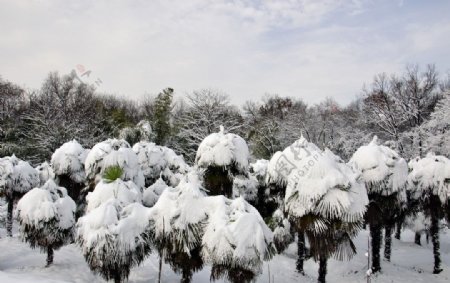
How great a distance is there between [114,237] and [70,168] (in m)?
9.08

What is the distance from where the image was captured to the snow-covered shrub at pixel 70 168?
19141 mm

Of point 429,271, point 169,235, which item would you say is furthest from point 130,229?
point 429,271

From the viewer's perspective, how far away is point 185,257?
10969 mm

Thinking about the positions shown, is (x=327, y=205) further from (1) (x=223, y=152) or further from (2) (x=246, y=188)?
(2) (x=246, y=188)

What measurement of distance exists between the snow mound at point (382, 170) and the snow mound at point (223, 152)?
565 centimetres

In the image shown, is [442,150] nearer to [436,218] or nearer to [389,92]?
[389,92]

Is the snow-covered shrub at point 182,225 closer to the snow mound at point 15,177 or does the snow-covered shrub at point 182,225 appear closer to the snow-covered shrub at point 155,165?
the snow-covered shrub at point 155,165

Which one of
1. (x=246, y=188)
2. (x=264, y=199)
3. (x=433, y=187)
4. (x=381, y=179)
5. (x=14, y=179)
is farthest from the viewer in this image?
(x=264, y=199)

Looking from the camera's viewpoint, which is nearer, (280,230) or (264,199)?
(280,230)

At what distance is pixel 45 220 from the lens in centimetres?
1486

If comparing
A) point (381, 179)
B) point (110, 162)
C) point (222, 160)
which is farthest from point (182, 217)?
point (381, 179)

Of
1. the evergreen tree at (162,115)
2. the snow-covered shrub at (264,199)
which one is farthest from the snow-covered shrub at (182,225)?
the evergreen tree at (162,115)

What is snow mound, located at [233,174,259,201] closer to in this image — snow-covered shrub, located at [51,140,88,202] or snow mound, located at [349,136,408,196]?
snow mound, located at [349,136,408,196]

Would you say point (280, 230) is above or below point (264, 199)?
below
